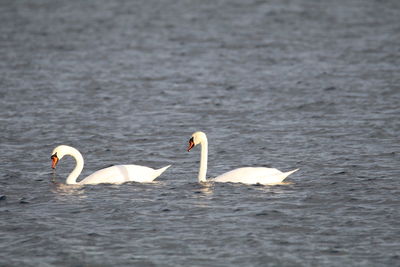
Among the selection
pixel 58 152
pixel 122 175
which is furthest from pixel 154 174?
pixel 58 152

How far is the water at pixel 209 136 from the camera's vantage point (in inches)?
620

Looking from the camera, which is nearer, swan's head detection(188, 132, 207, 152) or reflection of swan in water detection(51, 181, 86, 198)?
reflection of swan in water detection(51, 181, 86, 198)

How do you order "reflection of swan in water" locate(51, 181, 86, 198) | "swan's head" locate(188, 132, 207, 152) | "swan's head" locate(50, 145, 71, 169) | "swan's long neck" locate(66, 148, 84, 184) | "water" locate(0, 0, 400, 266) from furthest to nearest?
1. "swan's head" locate(50, 145, 71, 169)
2. "swan's head" locate(188, 132, 207, 152)
3. "swan's long neck" locate(66, 148, 84, 184)
4. "reflection of swan in water" locate(51, 181, 86, 198)
5. "water" locate(0, 0, 400, 266)

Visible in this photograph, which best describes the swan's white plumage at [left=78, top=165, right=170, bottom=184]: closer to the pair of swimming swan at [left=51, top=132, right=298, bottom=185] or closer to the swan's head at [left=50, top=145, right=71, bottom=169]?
the pair of swimming swan at [left=51, top=132, right=298, bottom=185]

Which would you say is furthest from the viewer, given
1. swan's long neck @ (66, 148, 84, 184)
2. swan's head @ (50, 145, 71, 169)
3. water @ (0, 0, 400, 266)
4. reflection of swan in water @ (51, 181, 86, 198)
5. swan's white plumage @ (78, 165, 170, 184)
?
swan's head @ (50, 145, 71, 169)

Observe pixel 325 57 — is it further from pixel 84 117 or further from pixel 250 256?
pixel 250 256

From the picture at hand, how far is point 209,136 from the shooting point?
25828 mm

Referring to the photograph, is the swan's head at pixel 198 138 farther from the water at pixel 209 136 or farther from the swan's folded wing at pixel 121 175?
the swan's folded wing at pixel 121 175

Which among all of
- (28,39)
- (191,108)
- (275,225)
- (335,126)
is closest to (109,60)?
(28,39)

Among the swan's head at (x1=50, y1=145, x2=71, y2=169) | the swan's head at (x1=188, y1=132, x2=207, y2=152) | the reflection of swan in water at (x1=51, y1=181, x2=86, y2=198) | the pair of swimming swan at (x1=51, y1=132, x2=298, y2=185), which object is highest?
the swan's head at (x1=188, y1=132, x2=207, y2=152)

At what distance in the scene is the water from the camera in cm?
1574

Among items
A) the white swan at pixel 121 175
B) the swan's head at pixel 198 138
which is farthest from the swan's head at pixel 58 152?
the swan's head at pixel 198 138

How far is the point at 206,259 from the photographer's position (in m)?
14.8

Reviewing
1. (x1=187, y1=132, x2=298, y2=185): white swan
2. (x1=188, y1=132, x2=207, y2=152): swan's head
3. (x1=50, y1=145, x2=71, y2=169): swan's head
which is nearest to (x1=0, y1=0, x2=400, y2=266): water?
(x1=187, y1=132, x2=298, y2=185): white swan
